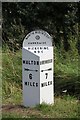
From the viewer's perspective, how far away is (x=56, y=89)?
25.1ft

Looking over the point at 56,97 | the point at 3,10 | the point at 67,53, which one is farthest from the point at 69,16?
the point at 56,97

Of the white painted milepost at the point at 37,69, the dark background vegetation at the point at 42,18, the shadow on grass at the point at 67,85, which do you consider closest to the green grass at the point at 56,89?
the shadow on grass at the point at 67,85

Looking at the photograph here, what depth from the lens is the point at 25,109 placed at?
633 centimetres

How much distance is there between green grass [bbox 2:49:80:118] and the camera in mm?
6082

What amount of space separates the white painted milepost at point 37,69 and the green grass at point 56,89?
0.16 m

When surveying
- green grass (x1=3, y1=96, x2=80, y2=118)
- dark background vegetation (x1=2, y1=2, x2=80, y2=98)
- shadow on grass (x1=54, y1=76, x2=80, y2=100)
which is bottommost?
green grass (x1=3, y1=96, x2=80, y2=118)

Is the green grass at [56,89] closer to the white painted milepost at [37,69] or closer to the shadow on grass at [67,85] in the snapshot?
the shadow on grass at [67,85]

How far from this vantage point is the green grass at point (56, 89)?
6.08m

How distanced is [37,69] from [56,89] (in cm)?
156

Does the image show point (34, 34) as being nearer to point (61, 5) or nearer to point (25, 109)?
point (25, 109)

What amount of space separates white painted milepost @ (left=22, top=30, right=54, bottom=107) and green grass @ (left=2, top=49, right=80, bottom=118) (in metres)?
0.16

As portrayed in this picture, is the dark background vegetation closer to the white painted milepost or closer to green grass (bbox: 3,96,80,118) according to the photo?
the white painted milepost

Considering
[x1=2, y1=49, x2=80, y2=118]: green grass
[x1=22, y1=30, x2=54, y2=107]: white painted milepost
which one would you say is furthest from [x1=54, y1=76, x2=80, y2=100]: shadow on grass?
[x1=22, y1=30, x2=54, y2=107]: white painted milepost

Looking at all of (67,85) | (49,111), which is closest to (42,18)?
(67,85)
